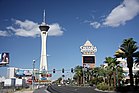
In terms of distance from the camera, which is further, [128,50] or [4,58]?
[4,58]

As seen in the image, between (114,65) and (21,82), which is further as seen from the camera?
(21,82)

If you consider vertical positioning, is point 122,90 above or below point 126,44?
below

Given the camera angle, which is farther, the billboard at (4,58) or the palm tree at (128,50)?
the billboard at (4,58)

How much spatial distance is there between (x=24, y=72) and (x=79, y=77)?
3376cm

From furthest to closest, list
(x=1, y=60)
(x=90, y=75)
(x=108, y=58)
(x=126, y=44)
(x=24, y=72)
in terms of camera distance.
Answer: (x=24, y=72), (x=90, y=75), (x=1, y=60), (x=108, y=58), (x=126, y=44)

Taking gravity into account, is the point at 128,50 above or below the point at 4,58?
below

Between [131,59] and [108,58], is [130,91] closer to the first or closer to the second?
[131,59]

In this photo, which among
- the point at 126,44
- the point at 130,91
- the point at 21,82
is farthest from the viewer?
the point at 21,82

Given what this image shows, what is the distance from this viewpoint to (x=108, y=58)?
89500 millimetres

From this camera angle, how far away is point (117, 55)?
61.4 m

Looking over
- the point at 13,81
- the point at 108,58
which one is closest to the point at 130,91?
the point at 108,58

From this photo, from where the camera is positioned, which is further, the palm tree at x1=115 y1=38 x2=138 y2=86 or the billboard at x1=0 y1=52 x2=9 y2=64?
the billboard at x1=0 y1=52 x2=9 y2=64

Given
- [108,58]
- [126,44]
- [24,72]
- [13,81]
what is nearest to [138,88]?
[126,44]

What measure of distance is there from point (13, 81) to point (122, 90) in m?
59.6
